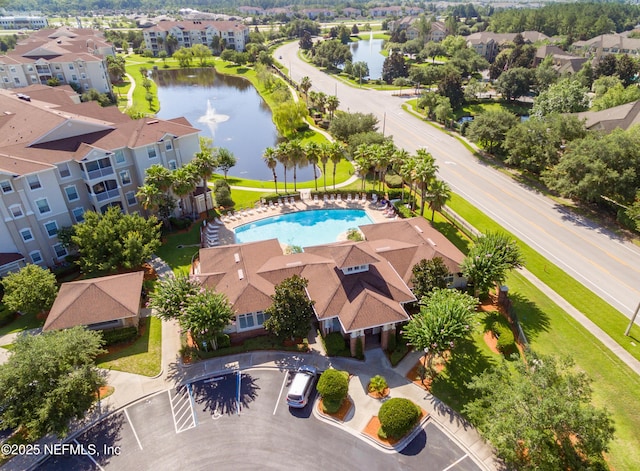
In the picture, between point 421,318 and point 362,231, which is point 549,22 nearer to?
point 362,231

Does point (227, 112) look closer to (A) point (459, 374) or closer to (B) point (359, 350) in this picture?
(B) point (359, 350)

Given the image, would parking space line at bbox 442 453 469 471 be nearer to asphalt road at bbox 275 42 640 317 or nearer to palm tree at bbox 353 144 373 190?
asphalt road at bbox 275 42 640 317

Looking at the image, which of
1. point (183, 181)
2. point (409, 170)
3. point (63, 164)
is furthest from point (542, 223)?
point (63, 164)

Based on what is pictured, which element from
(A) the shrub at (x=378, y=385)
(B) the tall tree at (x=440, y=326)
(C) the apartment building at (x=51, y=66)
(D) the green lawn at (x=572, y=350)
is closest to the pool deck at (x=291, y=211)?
(D) the green lawn at (x=572, y=350)

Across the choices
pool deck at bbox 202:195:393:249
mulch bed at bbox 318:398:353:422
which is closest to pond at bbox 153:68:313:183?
pool deck at bbox 202:195:393:249

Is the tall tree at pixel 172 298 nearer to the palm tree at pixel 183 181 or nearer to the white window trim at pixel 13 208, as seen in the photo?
the palm tree at pixel 183 181

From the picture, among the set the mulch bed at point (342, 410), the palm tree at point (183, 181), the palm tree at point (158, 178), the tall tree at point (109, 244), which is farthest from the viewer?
the palm tree at point (183, 181)
